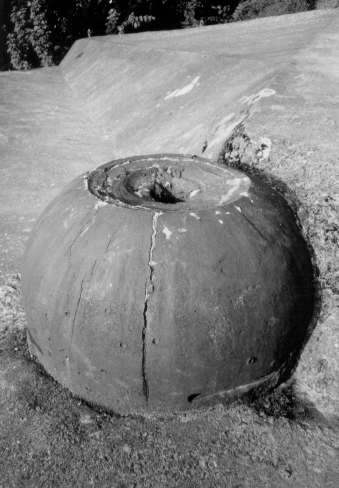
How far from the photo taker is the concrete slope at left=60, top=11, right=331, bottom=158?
597 centimetres

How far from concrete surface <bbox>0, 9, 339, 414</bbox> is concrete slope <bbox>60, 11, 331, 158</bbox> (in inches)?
1.1

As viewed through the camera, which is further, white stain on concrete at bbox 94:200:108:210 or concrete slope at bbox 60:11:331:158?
concrete slope at bbox 60:11:331:158

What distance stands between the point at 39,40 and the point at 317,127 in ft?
49.2

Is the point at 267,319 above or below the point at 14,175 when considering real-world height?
above

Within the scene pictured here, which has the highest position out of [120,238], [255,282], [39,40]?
[120,238]

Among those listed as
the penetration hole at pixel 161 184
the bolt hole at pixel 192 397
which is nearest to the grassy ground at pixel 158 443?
the bolt hole at pixel 192 397

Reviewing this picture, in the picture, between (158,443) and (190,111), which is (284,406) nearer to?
(158,443)

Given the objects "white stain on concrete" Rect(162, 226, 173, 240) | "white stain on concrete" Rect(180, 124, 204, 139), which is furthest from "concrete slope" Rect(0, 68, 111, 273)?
"white stain on concrete" Rect(162, 226, 173, 240)

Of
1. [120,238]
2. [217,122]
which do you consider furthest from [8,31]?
[120,238]

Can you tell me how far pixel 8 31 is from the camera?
691 inches

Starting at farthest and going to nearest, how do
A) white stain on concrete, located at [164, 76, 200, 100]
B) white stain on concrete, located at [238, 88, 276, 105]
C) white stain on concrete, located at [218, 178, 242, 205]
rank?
white stain on concrete, located at [164, 76, 200, 100], white stain on concrete, located at [238, 88, 276, 105], white stain on concrete, located at [218, 178, 242, 205]

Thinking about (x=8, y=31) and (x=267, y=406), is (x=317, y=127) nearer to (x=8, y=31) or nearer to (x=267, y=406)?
(x=267, y=406)

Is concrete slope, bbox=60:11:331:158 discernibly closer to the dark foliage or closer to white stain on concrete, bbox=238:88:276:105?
white stain on concrete, bbox=238:88:276:105

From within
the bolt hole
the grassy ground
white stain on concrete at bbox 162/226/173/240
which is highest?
white stain on concrete at bbox 162/226/173/240
